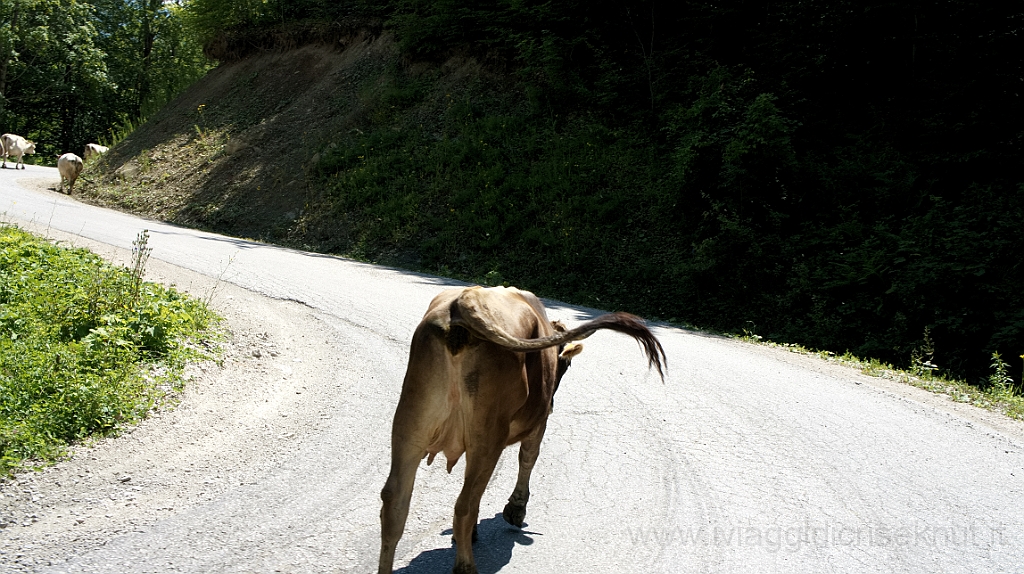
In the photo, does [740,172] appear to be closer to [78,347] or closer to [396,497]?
[78,347]

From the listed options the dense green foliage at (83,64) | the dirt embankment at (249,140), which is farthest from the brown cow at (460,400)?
the dense green foliage at (83,64)

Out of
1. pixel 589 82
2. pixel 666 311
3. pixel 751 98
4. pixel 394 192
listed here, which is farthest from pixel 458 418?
pixel 589 82

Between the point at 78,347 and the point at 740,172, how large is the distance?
38.2 feet

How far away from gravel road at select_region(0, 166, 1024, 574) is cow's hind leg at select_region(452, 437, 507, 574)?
0.30 meters

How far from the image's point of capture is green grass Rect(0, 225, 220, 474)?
18.1 feet

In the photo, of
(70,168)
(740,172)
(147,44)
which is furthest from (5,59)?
(740,172)

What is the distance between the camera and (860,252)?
13.8 meters

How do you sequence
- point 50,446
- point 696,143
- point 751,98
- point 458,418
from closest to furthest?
1. point 458,418
2. point 50,446
3. point 696,143
4. point 751,98

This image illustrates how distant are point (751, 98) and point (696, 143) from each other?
2.25 meters

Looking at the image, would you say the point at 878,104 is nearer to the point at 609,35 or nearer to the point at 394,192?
the point at 609,35

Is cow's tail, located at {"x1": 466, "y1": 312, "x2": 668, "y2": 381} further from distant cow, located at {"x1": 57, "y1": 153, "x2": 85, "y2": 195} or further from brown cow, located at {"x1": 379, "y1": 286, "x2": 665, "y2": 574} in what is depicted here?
distant cow, located at {"x1": 57, "y1": 153, "x2": 85, "y2": 195}

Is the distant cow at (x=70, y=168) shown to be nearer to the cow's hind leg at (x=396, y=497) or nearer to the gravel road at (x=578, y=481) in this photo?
the gravel road at (x=578, y=481)

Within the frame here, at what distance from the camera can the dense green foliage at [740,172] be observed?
1305 cm

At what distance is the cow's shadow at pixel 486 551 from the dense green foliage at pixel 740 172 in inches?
357
